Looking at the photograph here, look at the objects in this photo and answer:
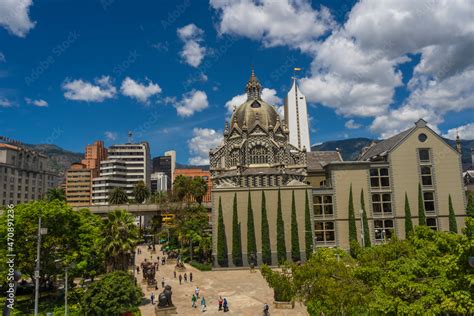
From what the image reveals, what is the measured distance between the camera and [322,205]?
67312mm

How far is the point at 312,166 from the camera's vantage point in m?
77.8

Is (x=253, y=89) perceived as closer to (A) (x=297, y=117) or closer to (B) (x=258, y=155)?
(B) (x=258, y=155)

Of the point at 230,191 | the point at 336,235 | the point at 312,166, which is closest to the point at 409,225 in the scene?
the point at 336,235

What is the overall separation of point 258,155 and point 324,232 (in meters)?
18.9

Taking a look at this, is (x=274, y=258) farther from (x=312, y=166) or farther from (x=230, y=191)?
(x=312, y=166)

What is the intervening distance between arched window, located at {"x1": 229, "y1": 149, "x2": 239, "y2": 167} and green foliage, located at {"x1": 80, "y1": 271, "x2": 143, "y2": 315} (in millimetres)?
42767

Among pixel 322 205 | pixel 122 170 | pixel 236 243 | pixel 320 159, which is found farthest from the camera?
pixel 122 170

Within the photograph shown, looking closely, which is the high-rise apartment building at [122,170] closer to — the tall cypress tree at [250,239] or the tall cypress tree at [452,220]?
the tall cypress tree at [250,239]

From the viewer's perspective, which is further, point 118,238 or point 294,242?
point 294,242

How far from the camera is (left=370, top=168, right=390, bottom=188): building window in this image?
222 ft

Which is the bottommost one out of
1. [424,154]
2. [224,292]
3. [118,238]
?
[224,292]

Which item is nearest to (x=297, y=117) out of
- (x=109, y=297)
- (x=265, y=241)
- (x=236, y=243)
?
(x=265, y=241)

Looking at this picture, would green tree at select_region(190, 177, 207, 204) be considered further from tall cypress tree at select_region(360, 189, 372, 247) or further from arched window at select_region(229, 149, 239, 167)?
tall cypress tree at select_region(360, 189, 372, 247)

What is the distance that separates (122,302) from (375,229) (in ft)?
158
